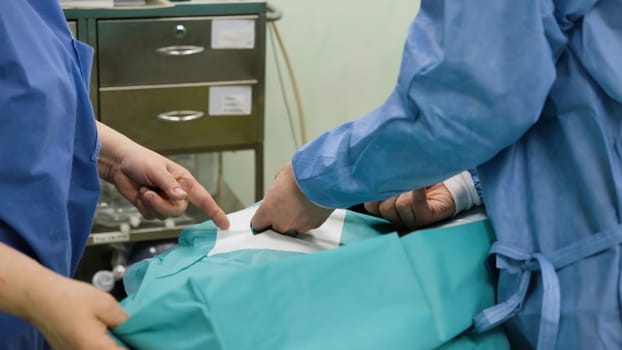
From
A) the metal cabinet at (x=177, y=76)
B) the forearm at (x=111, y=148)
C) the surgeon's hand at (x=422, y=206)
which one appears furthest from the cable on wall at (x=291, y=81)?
the surgeon's hand at (x=422, y=206)

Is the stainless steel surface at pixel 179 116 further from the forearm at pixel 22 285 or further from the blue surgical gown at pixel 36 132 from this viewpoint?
Answer: the forearm at pixel 22 285

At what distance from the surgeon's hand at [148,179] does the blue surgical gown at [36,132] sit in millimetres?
197

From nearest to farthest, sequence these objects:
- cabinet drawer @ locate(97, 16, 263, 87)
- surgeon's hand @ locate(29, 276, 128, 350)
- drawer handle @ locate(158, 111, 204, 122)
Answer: surgeon's hand @ locate(29, 276, 128, 350) < cabinet drawer @ locate(97, 16, 263, 87) < drawer handle @ locate(158, 111, 204, 122)

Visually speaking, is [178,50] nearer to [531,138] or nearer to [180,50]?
[180,50]

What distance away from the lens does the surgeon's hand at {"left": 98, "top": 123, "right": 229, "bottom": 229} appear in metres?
1.22

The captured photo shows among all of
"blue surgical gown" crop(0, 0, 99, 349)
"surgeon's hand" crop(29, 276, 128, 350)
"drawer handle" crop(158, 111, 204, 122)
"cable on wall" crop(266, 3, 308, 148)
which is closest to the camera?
"surgeon's hand" crop(29, 276, 128, 350)

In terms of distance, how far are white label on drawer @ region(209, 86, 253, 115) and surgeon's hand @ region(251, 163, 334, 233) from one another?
1.42 metres

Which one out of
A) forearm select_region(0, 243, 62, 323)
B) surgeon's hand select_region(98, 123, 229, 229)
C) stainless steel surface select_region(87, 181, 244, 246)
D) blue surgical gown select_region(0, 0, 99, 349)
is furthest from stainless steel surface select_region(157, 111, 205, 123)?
forearm select_region(0, 243, 62, 323)

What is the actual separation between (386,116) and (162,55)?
5.24 feet

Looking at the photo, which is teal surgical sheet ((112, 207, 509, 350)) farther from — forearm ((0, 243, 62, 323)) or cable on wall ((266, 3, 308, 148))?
cable on wall ((266, 3, 308, 148))

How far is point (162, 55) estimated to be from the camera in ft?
7.78

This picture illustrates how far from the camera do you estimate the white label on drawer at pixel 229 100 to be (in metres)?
2.45

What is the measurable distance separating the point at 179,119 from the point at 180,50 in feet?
0.64

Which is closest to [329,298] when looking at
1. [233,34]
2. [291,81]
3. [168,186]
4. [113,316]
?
[113,316]
